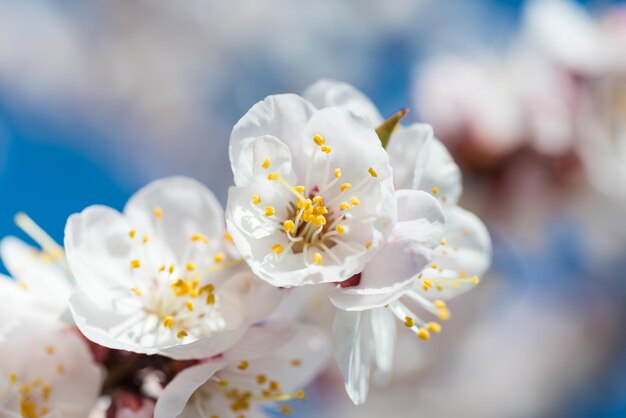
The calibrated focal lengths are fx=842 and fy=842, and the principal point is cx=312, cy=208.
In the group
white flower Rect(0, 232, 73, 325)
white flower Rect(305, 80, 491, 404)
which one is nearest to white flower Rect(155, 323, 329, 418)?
white flower Rect(305, 80, 491, 404)

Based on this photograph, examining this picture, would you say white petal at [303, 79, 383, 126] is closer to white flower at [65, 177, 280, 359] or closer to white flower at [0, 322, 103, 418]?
white flower at [65, 177, 280, 359]

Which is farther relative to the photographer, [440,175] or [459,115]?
[459,115]

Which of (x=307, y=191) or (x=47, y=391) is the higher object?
(x=307, y=191)

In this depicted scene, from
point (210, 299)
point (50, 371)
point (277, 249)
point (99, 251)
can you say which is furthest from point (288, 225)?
point (50, 371)

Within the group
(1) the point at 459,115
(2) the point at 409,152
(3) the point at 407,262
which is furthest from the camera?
(1) the point at 459,115

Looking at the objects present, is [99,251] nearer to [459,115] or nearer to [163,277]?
[163,277]

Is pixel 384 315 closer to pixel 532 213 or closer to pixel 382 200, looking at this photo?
pixel 382 200

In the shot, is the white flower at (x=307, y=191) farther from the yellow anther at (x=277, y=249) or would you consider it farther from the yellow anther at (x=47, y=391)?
the yellow anther at (x=47, y=391)
